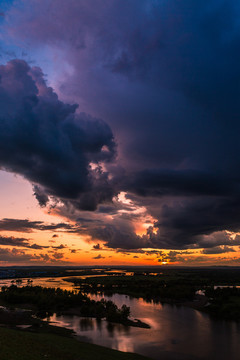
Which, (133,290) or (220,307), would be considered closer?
(220,307)

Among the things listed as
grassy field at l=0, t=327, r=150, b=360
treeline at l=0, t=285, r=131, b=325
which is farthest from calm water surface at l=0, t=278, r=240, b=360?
grassy field at l=0, t=327, r=150, b=360

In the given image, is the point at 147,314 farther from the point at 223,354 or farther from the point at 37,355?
the point at 37,355

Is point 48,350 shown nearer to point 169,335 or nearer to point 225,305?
point 169,335

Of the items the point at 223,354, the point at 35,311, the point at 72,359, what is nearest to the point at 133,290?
the point at 35,311

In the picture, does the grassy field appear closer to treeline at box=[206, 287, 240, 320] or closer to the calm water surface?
the calm water surface

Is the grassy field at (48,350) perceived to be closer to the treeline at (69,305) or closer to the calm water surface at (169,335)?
the calm water surface at (169,335)

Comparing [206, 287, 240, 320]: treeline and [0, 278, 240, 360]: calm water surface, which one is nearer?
[0, 278, 240, 360]: calm water surface

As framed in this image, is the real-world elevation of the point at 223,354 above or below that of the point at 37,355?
below
